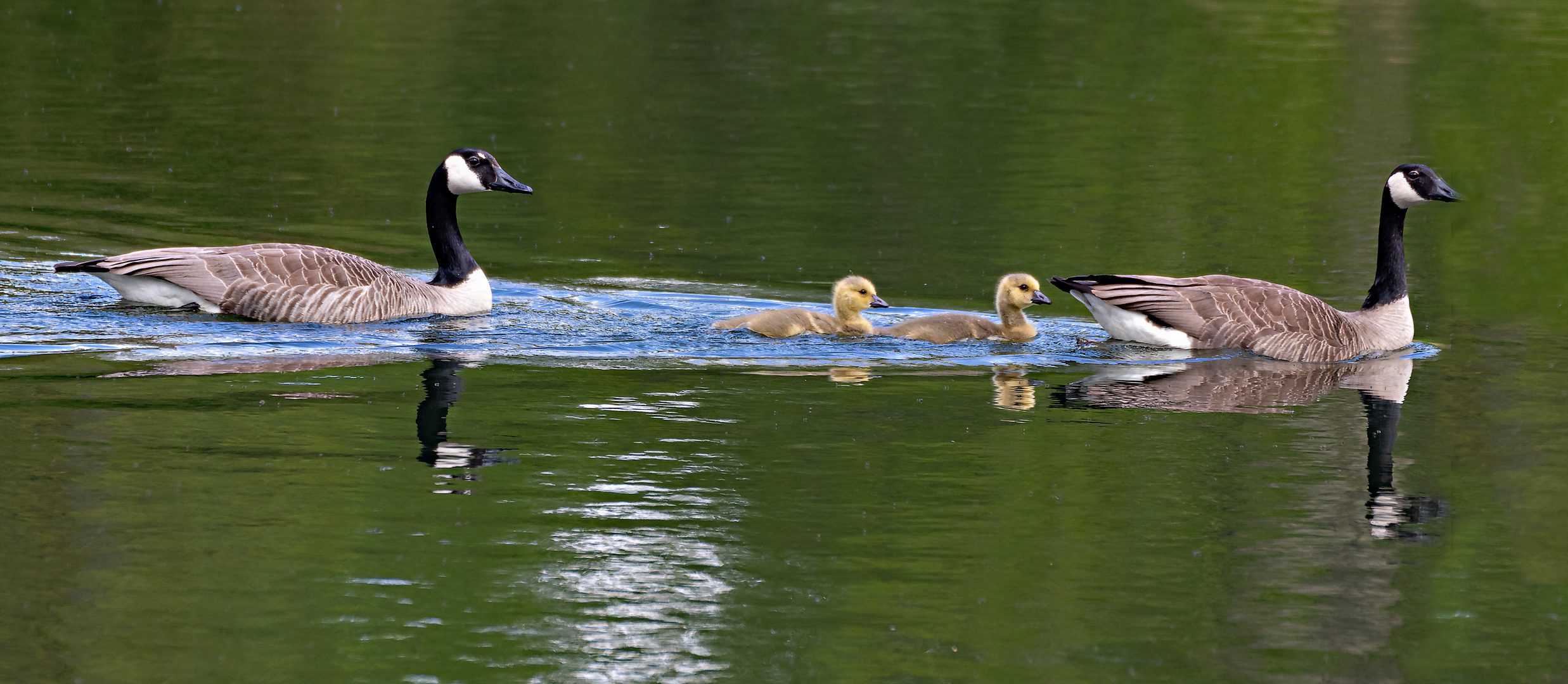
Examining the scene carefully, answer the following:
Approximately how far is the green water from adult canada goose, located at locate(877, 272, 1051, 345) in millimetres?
290

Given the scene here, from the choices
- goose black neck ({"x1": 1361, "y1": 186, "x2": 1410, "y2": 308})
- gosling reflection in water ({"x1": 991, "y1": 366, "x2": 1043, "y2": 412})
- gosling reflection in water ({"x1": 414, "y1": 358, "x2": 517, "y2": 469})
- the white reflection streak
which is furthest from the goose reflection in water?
the white reflection streak

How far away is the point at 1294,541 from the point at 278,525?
502cm

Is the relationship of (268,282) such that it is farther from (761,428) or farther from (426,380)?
(761,428)

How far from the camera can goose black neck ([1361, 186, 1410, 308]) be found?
1427cm

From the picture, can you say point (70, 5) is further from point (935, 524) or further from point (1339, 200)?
point (935, 524)

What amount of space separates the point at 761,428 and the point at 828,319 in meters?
3.40

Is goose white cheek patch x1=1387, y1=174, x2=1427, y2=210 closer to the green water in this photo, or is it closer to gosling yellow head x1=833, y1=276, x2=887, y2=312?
the green water

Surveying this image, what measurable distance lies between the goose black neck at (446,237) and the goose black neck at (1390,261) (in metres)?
7.61

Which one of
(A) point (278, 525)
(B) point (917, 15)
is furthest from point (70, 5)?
(A) point (278, 525)

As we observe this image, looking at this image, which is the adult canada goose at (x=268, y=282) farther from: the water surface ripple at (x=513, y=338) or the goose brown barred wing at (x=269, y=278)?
the water surface ripple at (x=513, y=338)

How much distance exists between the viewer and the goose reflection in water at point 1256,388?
11617mm

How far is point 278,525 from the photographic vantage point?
850 cm

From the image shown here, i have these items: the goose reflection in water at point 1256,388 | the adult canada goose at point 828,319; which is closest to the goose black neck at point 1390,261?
the goose reflection in water at point 1256,388

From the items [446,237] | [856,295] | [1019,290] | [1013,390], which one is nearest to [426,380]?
[446,237]
